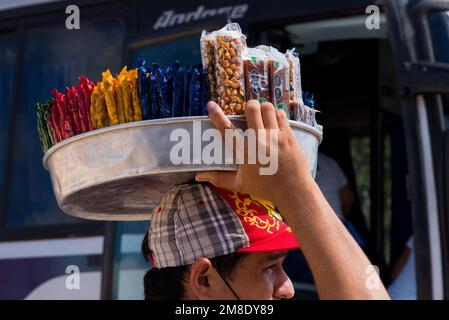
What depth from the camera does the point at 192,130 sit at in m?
1.94

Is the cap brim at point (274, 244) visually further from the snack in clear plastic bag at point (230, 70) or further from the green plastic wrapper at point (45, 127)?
the green plastic wrapper at point (45, 127)

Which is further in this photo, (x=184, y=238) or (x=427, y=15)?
(x=427, y=15)

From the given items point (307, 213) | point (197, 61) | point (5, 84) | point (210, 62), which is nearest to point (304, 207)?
point (307, 213)

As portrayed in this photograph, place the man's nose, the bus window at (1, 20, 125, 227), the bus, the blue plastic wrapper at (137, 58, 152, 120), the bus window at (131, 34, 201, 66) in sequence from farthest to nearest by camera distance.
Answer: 1. the bus window at (1, 20, 125, 227)
2. the bus window at (131, 34, 201, 66)
3. the bus
4. the man's nose
5. the blue plastic wrapper at (137, 58, 152, 120)

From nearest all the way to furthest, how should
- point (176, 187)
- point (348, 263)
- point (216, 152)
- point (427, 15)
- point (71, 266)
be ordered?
1. point (348, 263)
2. point (216, 152)
3. point (176, 187)
4. point (427, 15)
5. point (71, 266)

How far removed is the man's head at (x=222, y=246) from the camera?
2.10 metres

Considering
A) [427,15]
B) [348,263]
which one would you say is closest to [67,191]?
[348,263]

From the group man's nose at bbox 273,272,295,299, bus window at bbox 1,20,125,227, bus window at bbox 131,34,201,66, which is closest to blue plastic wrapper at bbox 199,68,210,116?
man's nose at bbox 273,272,295,299

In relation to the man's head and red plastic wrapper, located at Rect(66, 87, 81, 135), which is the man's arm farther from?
red plastic wrapper, located at Rect(66, 87, 81, 135)

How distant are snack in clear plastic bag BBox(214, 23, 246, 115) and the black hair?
1.17 feet

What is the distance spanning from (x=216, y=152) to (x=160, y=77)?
0.81ft

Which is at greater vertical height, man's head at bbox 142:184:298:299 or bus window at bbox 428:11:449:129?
bus window at bbox 428:11:449:129

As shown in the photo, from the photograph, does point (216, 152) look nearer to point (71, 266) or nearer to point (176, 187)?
point (176, 187)

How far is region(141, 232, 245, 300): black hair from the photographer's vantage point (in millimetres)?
2115
